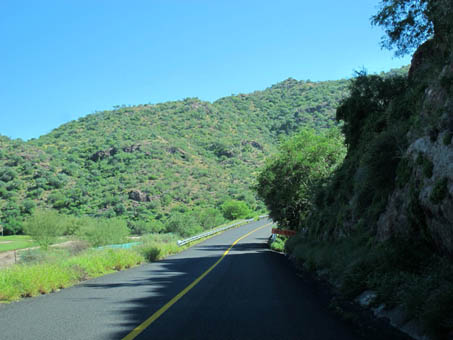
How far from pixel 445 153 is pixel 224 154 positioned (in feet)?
277

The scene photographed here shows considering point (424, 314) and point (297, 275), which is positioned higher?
point (424, 314)

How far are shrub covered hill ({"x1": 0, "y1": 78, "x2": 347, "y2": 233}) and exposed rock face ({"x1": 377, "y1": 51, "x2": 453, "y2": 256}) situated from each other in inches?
1718

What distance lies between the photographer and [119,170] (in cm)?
7481

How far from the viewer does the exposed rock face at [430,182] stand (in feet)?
25.3

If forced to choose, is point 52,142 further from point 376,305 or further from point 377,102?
point 376,305

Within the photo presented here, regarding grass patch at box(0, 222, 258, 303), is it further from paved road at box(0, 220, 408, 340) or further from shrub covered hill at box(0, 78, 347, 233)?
shrub covered hill at box(0, 78, 347, 233)

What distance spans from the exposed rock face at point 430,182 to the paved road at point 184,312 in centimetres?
255

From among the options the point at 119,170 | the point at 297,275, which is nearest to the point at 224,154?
the point at 119,170

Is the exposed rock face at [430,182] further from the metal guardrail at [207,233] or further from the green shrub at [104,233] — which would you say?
the green shrub at [104,233]

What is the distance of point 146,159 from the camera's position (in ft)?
265

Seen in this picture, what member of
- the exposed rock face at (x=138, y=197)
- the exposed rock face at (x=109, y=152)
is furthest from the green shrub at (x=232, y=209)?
the exposed rock face at (x=109, y=152)

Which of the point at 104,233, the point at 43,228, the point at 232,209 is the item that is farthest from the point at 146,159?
the point at 104,233

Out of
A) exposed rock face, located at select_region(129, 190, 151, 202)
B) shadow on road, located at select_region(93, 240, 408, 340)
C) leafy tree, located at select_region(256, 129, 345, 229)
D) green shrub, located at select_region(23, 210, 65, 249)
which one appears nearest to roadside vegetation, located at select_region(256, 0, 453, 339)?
shadow on road, located at select_region(93, 240, 408, 340)

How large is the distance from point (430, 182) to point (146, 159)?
75089 mm
